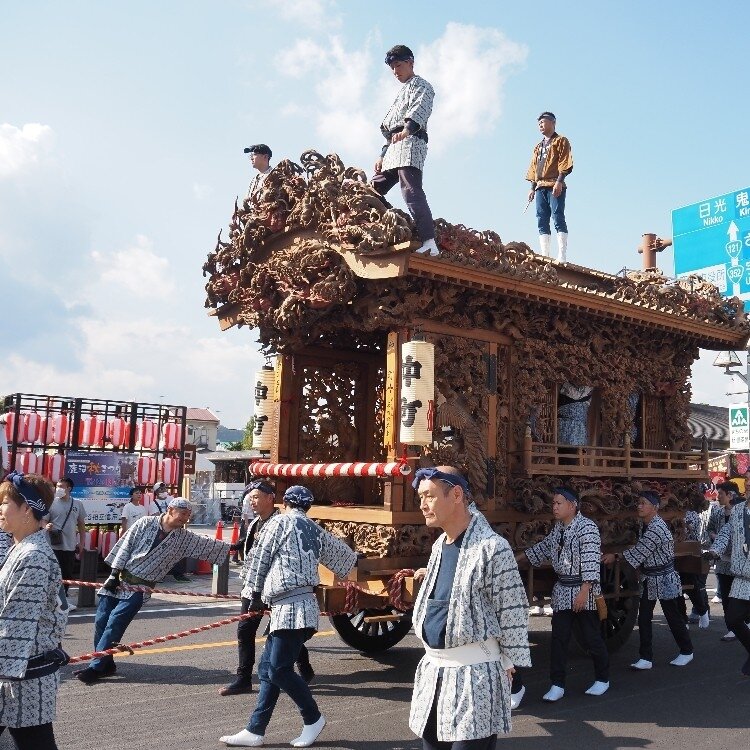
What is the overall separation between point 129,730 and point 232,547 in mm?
2325

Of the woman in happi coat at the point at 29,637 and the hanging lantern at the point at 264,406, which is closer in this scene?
the woman in happi coat at the point at 29,637

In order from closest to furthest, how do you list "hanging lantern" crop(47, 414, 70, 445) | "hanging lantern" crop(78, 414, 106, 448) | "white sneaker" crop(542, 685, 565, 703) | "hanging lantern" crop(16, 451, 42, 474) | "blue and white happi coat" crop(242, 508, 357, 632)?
"blue and white happi coat" crop(242, 508, 357, 632) → "white sneaker" crop(542, 685, 565, 703) → "hanging lantern" crop(16, 451, 42, 474) → "hanging lantern" crop(47, 414, 70, 445) → "hanging lantern" crop(78, 414, 106, 448)

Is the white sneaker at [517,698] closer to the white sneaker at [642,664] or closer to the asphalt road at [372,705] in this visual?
the asphalt road at [372,705]

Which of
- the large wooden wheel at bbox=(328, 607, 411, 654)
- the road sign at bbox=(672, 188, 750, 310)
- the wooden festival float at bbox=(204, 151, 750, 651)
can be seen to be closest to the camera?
the wooden festival float at bbox=(204, 151, 750, 651)

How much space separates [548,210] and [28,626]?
828 cm

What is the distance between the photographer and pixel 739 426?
16.5 metres

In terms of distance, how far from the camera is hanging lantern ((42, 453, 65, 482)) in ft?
43.0

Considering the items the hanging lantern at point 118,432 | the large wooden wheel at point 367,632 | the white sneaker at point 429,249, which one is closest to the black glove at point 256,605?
the large wooden wheel at point 367,632

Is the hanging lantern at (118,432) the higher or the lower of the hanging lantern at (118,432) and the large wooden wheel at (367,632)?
the higher

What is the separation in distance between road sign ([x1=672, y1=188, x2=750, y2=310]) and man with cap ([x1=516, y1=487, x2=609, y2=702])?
1223cm

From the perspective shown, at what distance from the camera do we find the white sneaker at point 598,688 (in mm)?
6602

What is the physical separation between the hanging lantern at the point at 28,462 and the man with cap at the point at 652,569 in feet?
31.5

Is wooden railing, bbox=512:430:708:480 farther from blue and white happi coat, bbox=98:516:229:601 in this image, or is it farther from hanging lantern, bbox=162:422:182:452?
hanging lantern, bbox=162:422:182:452

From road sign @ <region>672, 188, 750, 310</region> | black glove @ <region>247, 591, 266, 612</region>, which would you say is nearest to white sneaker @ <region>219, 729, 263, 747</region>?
black glove @ <region>247, 591, 266, 612</region>
